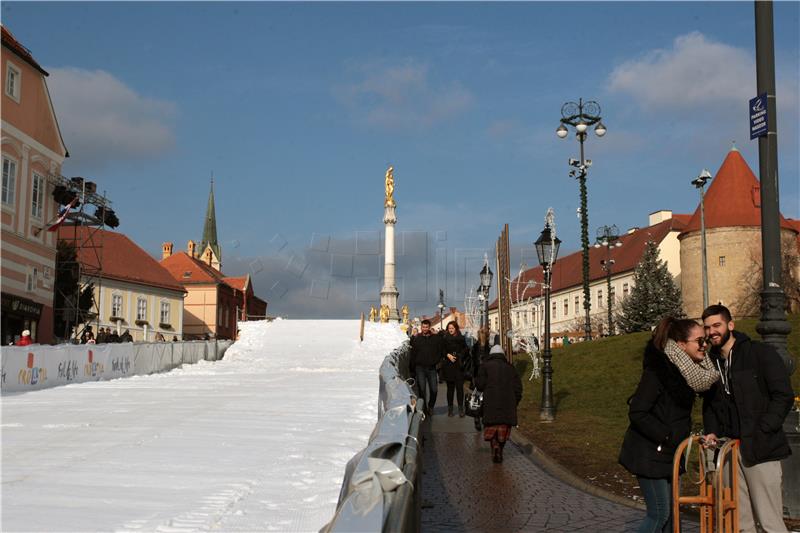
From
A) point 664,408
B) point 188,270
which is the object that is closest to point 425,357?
point 664,408

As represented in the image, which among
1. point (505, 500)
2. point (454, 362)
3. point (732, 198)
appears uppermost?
point (732, 198)

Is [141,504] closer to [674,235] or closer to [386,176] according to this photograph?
[386,176]

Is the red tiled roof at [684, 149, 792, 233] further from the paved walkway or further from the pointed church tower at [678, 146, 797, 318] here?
the paved walkway

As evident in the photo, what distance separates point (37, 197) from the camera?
37375mm

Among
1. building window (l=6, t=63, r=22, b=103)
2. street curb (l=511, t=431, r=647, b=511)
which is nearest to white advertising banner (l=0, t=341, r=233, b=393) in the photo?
street curb (l=511, t=431, r=647, b=511)

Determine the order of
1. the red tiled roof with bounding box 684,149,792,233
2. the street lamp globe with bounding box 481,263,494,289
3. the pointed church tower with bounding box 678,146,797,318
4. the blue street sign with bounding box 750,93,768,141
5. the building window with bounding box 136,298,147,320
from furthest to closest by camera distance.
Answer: the red tiled roof with bounding box 684,149,792,233, the building window with bounding box 136,298,147,320, the pointed church tower with bounding box 678,146,797,318, the street lamp globe with bounding box 481,263,494,289, the blue street sign with bounding box 750,93,768,141

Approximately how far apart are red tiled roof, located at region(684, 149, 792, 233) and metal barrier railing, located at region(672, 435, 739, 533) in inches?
2516

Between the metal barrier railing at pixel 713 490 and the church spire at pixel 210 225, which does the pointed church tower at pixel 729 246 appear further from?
the church spire at pixel 210 225

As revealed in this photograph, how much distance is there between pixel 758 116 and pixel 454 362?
369 inches

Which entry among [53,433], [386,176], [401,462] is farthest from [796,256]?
[401,462]

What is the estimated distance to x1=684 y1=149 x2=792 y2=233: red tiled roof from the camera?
2628 inches

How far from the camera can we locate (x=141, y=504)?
6.80 metres

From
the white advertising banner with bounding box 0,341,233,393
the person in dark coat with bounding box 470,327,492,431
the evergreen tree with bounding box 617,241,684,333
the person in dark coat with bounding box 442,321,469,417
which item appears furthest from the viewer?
the evergreen tree with bounding box 617,241,684,333

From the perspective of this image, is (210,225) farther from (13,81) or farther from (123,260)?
(13,81)
